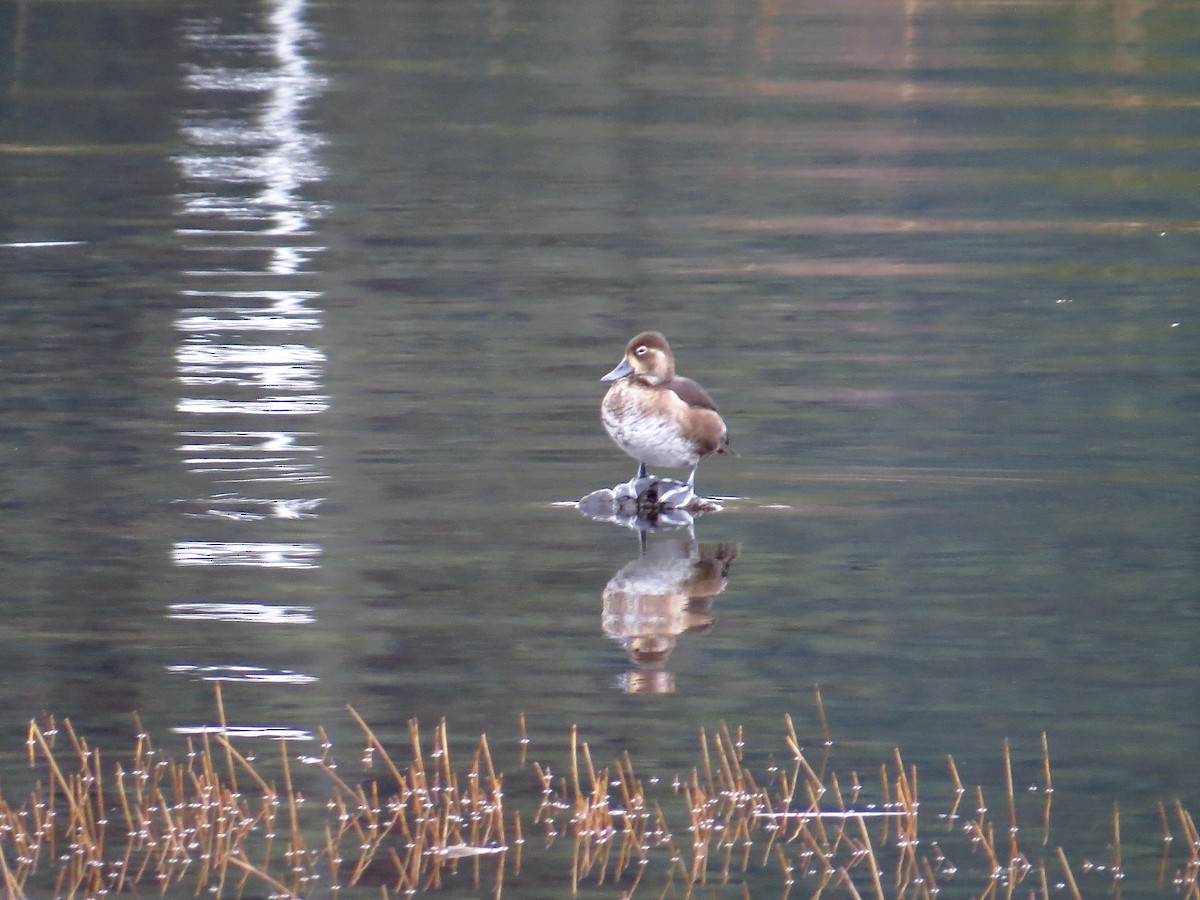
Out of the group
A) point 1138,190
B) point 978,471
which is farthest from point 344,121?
point 978,471

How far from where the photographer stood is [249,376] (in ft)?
44.9

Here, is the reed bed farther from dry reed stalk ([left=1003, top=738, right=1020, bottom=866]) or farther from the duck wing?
the duck wing

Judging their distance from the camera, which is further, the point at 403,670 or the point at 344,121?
the point at 344,121

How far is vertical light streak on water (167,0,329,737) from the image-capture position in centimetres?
956

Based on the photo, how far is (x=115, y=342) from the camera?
14812 mm

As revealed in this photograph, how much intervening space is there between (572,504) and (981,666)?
109 inches

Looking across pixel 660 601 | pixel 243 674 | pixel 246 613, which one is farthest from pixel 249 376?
Answer: pixel 243 674

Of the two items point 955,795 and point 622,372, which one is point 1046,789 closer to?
point 955,795

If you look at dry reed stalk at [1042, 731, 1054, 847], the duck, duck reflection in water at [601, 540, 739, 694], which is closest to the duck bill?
the duck

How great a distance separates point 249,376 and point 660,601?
4829mm

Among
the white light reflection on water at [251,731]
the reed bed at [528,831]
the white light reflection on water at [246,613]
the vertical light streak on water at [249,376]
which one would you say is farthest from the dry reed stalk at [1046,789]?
the white light reflection on water at [246,613]

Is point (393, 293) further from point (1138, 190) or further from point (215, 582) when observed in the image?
point (1138, 190)

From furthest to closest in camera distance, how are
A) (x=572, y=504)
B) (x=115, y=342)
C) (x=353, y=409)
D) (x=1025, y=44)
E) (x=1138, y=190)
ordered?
(x=1025, y=44) < (x=1138, y=190) < (x=115, y=342) < (x=353, y=409) < (x=572, y=504)

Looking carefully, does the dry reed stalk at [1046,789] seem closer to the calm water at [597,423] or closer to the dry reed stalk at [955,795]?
the calm water at [597,423]
